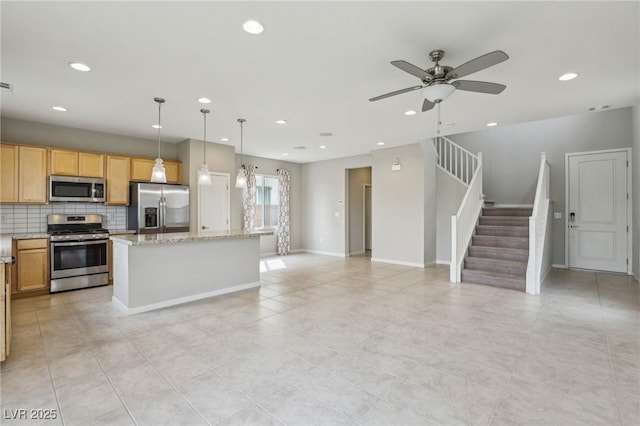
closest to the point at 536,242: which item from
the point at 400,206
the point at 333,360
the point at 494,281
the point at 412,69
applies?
the point at 494,281

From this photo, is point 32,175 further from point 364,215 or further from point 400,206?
point 364,215

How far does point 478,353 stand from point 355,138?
4538 millimetres

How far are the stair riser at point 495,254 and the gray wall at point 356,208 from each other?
11.8ft

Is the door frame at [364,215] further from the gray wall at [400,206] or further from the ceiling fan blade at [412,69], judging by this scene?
the ceiling fan blade at [412,69]

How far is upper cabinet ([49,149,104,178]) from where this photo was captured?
16.3 feet

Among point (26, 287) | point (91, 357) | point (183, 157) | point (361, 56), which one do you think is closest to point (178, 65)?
point (361, 56)

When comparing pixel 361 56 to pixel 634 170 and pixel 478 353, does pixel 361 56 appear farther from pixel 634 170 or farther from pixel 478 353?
pixel 634 170

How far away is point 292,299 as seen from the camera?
178 inches

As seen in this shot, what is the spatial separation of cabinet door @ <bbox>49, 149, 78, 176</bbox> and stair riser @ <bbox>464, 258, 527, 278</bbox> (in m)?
6.98

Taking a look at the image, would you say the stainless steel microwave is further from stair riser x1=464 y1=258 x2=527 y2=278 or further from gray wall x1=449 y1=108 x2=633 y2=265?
gray wall x1=449 y1=108 x2=633 y2=265

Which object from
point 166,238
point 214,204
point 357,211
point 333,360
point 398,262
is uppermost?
point 214,204

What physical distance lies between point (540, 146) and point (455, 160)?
1.77m

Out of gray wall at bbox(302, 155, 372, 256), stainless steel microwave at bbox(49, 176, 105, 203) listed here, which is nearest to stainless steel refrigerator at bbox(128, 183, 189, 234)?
stainless steel microwave at bbox(49, 176, 105, 203)

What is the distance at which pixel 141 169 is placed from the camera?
589 cm
